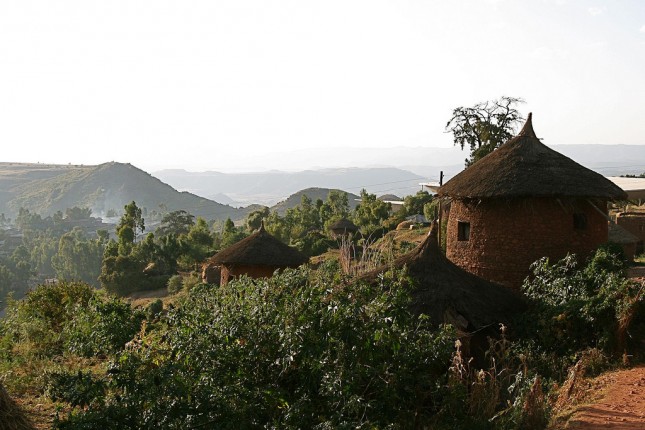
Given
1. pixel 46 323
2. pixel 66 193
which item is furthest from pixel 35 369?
pixel 66 193

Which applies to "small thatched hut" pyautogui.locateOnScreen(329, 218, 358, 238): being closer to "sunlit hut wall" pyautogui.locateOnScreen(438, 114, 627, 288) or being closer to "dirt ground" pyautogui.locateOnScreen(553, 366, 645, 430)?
"sunlit hut wall" pyautogui.locateOnScreen(438, 114, 627, 288)

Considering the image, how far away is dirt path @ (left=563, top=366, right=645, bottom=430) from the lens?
7684mm

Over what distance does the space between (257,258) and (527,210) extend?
8594mm

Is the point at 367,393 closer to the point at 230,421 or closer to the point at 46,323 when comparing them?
the point at 230,421

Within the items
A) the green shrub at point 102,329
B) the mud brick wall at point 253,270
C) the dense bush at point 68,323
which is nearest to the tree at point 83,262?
the mud brick wall at point 253,270

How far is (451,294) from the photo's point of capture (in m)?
12.7

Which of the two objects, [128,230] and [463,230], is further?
[128,230]

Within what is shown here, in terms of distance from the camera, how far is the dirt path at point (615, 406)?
7684 millimetres

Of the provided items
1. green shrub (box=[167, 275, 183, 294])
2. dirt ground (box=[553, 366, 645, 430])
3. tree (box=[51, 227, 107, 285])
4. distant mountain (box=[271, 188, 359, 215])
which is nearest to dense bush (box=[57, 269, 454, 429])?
dirt ground (box=[553, 366, 645, 430])

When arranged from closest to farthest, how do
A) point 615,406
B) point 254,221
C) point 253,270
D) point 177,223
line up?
point 615,406 < point 253,270 < point 254,221 < point 177,223

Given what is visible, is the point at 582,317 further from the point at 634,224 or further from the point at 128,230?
the point at 128,230

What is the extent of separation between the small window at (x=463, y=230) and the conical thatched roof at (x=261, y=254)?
567 centimetres

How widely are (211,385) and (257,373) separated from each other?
68 centimetres

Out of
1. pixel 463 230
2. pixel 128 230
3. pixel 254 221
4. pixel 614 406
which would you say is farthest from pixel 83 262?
pixel 614 406
